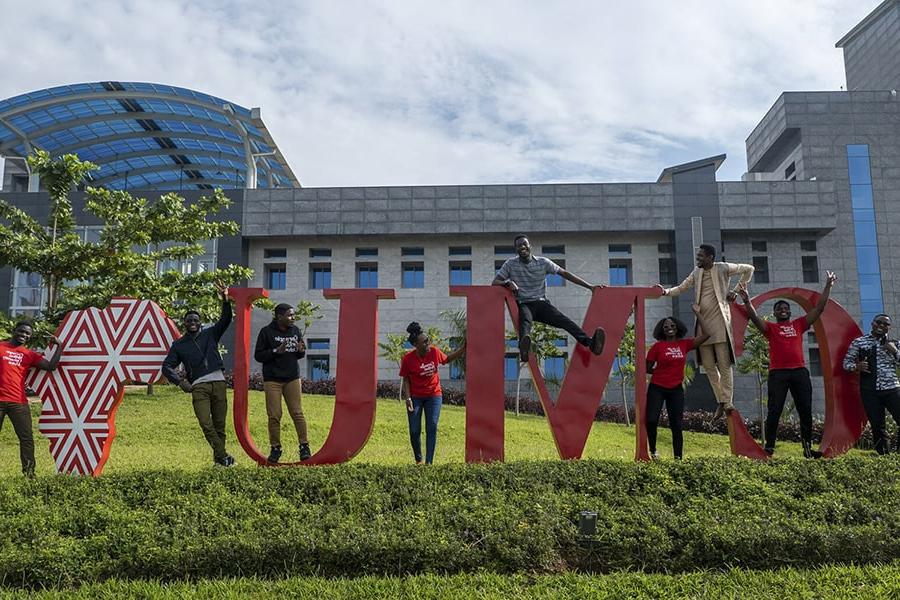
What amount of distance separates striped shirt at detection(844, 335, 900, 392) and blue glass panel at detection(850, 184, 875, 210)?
26958mm

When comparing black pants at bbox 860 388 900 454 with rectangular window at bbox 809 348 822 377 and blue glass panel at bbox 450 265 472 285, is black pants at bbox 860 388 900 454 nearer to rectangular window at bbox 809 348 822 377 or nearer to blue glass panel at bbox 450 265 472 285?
blue glass panel at bbox 450 265 472 285

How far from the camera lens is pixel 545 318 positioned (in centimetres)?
809

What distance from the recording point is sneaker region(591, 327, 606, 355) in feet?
25.7

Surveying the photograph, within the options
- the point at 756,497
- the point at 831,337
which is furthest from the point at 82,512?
the point at 831,337

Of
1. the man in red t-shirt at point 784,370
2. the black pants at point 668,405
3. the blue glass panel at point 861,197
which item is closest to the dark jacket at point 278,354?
the black pants at point 668,405

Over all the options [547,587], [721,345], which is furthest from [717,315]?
[547,587]

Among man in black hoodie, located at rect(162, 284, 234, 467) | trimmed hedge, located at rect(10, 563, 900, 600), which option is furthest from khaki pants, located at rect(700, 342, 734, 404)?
man in black hoodie, located at rect(162, 284, 234, 467)

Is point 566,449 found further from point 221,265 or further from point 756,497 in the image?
point 221,265

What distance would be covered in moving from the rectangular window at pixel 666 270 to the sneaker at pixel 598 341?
2350 cm

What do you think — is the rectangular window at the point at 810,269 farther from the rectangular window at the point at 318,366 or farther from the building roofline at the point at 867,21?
the rectangular window at the point at 318,366

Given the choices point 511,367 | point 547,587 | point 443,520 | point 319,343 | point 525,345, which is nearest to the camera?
point 547,587

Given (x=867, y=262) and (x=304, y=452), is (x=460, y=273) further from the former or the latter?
(x=304, y=452)

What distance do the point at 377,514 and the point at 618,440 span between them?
38.9ft

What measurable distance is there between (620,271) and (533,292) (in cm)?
2345
